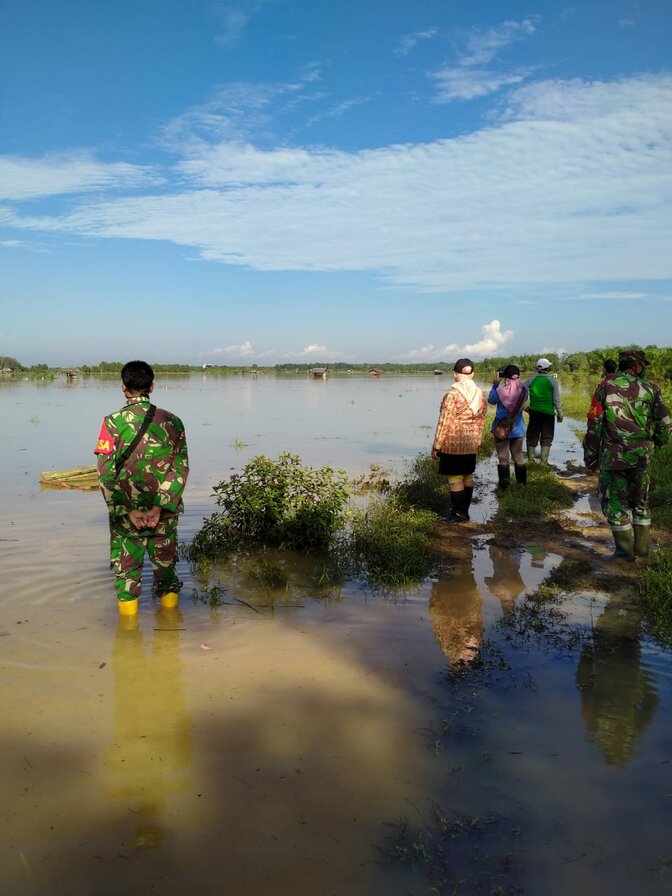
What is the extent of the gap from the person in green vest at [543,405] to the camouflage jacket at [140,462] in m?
7.03

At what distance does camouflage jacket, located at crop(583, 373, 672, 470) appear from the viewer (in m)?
5.95

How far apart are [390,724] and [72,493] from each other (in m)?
8.49

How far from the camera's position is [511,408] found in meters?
9.16

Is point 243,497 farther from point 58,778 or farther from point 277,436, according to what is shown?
point 277,436

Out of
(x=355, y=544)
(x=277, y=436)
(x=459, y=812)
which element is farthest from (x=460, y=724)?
(x=277, y=436)

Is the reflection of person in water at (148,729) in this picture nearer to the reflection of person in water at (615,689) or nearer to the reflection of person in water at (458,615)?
the reflection of person in water at (458,615)

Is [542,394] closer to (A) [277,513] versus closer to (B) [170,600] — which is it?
(A) [277,513]

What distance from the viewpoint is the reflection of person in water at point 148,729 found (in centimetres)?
284

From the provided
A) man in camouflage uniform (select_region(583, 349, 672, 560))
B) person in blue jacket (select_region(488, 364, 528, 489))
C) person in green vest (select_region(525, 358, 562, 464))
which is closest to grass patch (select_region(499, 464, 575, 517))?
person in blue jacket (select_region(488, 364, 528, 489))

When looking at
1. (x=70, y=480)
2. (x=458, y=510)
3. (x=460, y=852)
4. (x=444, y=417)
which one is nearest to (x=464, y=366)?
(x=444, y=417)

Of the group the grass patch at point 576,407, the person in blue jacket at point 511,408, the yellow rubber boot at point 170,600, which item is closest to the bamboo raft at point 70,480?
the yellow rubber boot at point 170,600

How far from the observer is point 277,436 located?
19.6 m

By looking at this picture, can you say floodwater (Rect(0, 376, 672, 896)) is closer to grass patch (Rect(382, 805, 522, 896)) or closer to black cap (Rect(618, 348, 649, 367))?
grass patch (Rect(382, 805, 522, 896))

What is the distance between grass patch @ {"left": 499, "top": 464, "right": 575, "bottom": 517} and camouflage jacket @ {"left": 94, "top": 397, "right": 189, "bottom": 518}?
5.20 metres
